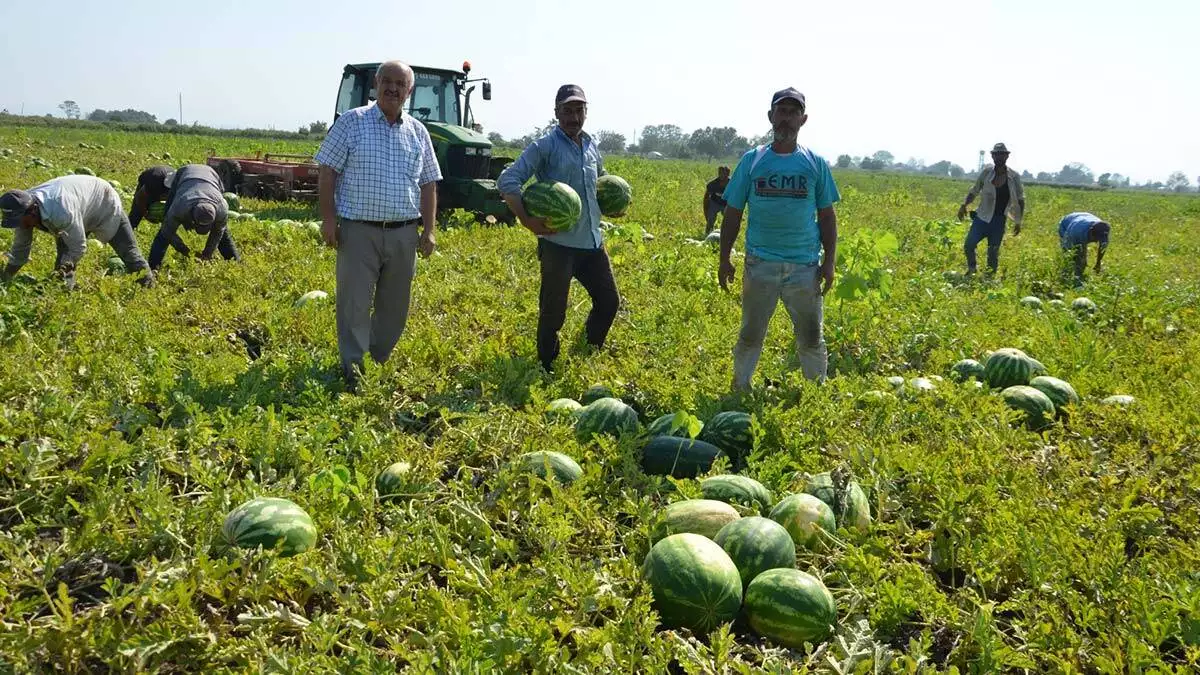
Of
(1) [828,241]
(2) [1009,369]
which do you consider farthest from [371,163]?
(2) [1009,369]

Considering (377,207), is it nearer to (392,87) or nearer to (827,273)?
(392,87)

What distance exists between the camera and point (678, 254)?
9.45 meters

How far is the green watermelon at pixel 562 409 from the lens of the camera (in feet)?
14.0

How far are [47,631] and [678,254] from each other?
7764 millimetres

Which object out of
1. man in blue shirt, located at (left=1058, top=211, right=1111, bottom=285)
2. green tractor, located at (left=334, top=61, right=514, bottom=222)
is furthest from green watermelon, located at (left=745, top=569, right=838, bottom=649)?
green tractor, located at (left=334, top=61, right=514, bottom=222)

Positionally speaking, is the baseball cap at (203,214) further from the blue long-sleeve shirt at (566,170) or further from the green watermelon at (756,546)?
the green watermelon at (756,546)

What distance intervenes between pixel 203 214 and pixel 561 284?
12.7 ft

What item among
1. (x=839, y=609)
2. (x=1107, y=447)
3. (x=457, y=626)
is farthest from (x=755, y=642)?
(x=1107, y=447)

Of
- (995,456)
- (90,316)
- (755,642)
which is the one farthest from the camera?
(90,316)

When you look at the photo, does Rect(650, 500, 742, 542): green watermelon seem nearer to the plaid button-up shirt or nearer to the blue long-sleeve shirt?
the blue long-sleeve shirt

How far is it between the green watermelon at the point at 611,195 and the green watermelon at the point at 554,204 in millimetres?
1160

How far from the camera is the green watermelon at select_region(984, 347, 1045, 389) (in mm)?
5340

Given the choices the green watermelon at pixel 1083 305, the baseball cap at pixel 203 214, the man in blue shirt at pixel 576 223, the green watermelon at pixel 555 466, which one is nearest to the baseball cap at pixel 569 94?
the man in blue shirt at pixel 576 223

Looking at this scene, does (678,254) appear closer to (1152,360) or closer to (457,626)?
(1152,360)
